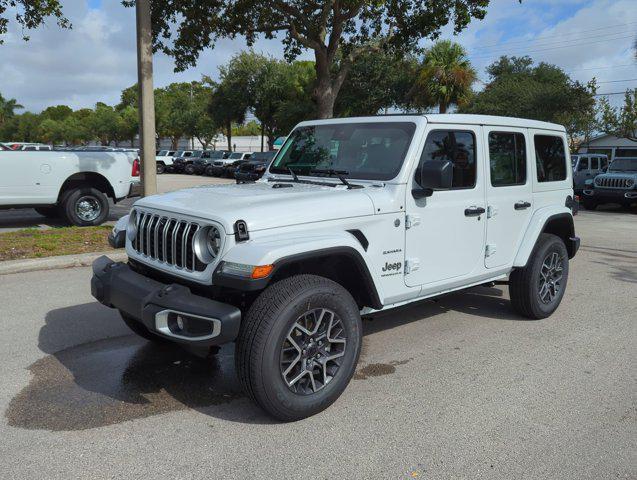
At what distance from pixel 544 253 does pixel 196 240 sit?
11.3 feet

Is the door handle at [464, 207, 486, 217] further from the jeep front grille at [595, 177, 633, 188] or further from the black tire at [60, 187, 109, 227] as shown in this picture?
the jeep front grille at [595, 177, 633, 188]

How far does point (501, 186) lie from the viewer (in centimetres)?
493

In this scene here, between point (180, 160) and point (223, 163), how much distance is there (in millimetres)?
5421

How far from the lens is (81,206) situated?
1073cm

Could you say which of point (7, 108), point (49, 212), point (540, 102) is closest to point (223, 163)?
point (540, 102)

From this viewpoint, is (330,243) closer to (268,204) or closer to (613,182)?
(268,204)

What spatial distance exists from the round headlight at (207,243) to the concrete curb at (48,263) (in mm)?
4742

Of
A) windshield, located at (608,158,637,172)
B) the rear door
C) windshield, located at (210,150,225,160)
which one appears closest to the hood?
the rear door

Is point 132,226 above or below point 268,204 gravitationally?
below

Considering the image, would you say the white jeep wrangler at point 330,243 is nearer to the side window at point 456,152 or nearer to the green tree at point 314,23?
the side window at point 456,152

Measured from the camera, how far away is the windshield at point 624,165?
1859cm

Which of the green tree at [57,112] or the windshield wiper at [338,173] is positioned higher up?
the green tree at [57,112]

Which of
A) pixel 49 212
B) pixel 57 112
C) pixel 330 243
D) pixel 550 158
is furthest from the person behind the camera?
pixel 57 112

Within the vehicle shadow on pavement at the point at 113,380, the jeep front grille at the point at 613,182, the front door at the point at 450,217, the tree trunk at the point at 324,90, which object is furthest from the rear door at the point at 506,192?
the jeep front grille at the point at 613,182
